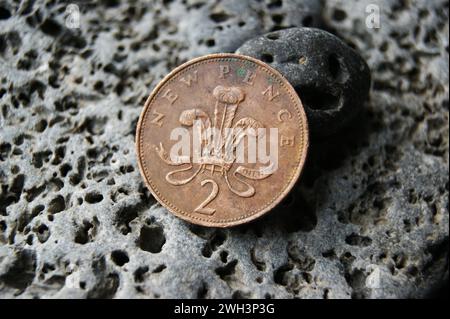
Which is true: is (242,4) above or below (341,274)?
above

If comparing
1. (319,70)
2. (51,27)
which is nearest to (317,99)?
(319,70)

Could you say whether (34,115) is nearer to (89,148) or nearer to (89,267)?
(89,148)

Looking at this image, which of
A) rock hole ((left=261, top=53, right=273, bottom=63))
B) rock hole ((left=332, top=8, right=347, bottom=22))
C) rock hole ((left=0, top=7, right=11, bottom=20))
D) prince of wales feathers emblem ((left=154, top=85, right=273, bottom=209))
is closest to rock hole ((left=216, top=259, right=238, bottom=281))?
prince of wales feathers emblem ((left=154, top=85, right=273, bottom=209))

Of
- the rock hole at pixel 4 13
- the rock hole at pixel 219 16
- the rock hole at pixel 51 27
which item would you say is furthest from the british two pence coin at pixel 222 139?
the rock hole at pixel 4 13

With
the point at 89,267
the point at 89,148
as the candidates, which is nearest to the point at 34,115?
the point at 89,148

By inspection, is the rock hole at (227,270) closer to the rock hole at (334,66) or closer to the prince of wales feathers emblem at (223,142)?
the prince of wales feathers emblem at (223,142)
